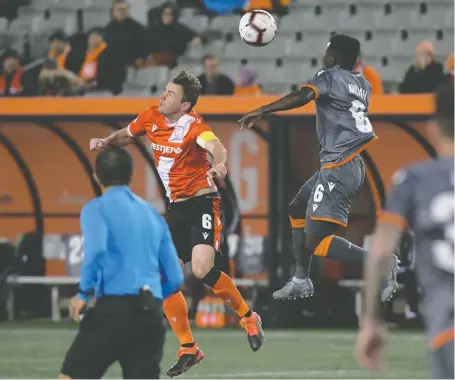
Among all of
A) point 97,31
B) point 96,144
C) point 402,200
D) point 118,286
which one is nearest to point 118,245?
point 118,286

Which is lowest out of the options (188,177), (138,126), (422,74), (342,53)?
(188,177)

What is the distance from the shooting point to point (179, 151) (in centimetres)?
940

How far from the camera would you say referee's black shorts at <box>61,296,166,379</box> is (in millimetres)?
6020

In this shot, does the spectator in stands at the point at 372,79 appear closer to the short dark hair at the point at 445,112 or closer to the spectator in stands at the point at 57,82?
the spectator in stands at the point at 57,82

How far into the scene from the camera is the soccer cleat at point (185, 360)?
901 cm

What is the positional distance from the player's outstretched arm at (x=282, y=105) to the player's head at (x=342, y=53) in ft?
1.16

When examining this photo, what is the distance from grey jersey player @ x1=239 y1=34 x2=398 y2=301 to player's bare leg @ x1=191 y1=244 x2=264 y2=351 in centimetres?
30

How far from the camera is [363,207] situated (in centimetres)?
1524

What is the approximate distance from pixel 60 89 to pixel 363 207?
3.68 m

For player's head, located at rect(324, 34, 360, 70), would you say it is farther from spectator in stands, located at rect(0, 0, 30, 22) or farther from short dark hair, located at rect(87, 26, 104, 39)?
spectator in stands, located at rect(0, 0, 30, 22)

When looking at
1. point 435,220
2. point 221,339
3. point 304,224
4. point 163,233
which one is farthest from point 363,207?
point 435,220

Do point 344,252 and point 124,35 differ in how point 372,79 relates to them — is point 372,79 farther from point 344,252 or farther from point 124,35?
point 344,252

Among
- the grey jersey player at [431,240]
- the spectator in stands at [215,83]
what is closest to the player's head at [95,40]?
the spectator in stands at [215,83]

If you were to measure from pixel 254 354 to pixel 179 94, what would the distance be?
333 centimetres
